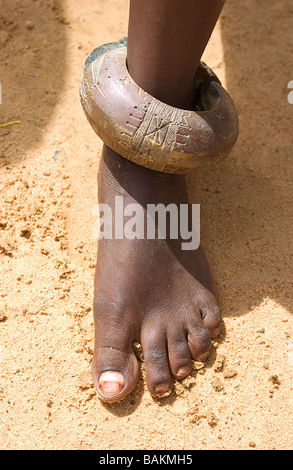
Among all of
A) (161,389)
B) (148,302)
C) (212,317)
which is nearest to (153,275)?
(148,302)

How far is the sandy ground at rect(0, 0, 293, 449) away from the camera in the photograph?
1421 mm

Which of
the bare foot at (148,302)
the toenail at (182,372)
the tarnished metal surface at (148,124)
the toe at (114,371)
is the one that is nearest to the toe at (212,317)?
the bare foot at (148,302)

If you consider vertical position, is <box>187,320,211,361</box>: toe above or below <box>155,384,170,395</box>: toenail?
above

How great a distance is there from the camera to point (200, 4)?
1.28 metres

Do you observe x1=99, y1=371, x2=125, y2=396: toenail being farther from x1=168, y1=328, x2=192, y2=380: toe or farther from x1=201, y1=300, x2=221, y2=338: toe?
x1=201, y1=300, x2=221, y2=338: toe

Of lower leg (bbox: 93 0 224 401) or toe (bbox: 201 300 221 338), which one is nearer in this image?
lower leg (bbox: 93 0 224 401)

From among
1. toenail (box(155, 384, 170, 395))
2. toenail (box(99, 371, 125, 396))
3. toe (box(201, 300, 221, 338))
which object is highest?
toe (box(201, 300, 221, 338))

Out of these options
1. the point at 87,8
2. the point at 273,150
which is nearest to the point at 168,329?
the point at 273,150

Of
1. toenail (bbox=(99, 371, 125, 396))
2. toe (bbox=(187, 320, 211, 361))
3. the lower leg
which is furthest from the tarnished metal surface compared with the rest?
toenail (bbox=(99, 371, 125, 396))

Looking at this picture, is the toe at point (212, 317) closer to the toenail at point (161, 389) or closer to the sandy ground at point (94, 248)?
the sandy ground at point (94, 248)

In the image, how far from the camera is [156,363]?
4.89ft

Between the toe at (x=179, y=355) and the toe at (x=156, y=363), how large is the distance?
17 mm

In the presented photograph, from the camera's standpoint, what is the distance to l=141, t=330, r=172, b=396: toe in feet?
4.78

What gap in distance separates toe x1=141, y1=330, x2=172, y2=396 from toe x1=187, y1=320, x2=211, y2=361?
0.27 feet
